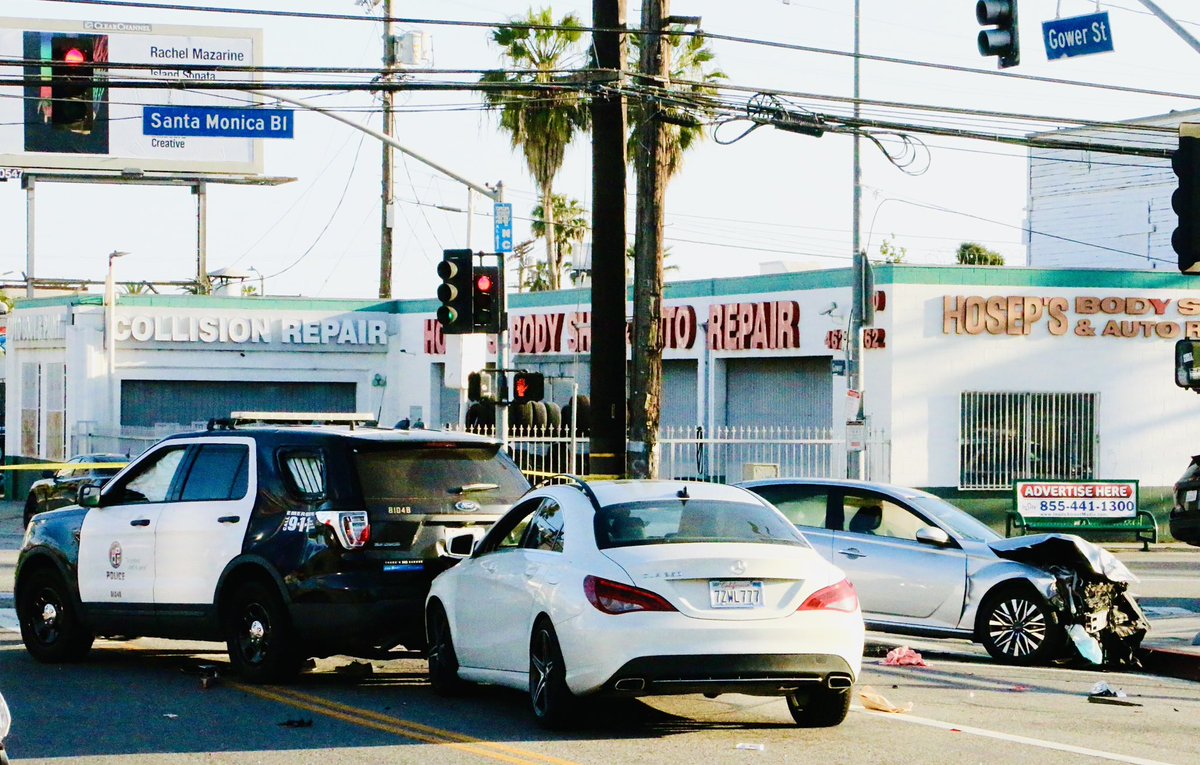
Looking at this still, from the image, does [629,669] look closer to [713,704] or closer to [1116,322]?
[713,704]

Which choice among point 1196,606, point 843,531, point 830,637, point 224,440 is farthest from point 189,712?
point 1196,606

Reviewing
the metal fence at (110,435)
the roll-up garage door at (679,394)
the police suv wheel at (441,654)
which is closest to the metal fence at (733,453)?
the roll-up garage door at (679,394)

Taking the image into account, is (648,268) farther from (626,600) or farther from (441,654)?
(626,600)

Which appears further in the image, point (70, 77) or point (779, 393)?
point (779, 393)

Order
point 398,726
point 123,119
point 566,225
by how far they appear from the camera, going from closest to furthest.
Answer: point 398,726 < point 123,119 < point 566,225

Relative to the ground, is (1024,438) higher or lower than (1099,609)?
higher

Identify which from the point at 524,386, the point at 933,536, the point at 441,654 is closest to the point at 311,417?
the point at 441,654

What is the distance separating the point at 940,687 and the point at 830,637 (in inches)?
123

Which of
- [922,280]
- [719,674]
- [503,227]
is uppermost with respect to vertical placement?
[503,227]

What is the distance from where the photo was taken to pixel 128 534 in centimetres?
1283

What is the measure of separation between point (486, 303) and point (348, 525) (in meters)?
9.04

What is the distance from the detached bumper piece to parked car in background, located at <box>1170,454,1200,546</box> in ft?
42.7

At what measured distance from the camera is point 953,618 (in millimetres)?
14562

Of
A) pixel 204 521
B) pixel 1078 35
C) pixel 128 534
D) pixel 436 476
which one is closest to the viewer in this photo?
pixel 436 476
